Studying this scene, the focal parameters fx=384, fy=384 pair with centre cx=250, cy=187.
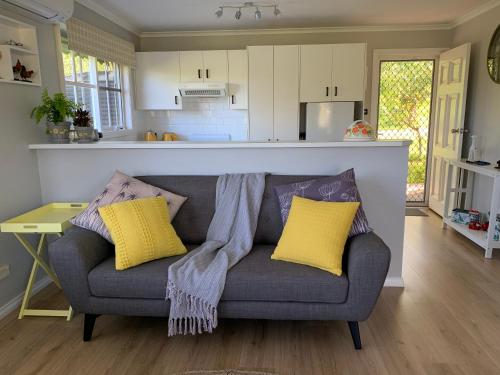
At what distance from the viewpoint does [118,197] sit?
2396mm

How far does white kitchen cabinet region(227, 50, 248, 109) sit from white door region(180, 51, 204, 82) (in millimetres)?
368

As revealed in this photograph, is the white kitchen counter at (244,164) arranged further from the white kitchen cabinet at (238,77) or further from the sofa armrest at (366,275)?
the white kitchen cabinet at (238,77)

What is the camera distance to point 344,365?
1.93 metres

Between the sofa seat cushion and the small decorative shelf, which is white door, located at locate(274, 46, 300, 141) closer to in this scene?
the small decorative shelf

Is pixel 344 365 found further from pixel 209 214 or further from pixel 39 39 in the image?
pixel 39 39

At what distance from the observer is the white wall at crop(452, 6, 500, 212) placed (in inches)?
150

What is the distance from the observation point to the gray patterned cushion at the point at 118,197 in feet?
7.41

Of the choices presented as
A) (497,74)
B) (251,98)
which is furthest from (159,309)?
(497,74)

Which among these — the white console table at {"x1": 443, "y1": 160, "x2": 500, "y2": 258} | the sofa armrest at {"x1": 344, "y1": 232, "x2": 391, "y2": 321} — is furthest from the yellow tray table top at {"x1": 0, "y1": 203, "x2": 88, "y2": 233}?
the white console table at {"x1": 443, "y1": 160, "x2": 500, "y2": 258}

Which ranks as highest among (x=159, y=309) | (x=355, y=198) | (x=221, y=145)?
(x=221, y=145)

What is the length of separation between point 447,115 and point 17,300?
468cm

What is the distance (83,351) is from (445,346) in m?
1.96

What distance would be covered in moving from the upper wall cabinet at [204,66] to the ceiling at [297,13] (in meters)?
0.34

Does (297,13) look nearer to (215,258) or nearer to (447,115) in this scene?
(447,115)
